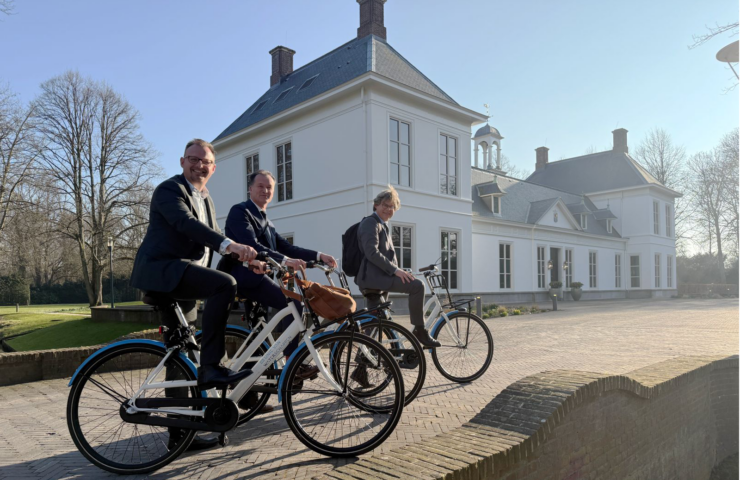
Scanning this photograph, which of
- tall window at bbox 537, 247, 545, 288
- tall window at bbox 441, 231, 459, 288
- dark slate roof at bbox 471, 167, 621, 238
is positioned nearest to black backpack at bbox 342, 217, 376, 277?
tall window at bbox 441, 231, 459, 288

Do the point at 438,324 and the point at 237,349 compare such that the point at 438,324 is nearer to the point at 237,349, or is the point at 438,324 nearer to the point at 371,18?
the point at 237,349

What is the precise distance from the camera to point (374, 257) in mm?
4766

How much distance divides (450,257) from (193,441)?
1575cm

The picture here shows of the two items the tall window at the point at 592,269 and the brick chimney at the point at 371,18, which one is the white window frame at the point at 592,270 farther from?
the brick chimney at the point at 371,18

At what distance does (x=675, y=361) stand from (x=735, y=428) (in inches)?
79.0

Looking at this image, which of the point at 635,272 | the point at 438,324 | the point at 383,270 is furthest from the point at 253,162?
the point at 635,272

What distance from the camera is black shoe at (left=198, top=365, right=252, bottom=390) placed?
305 cm

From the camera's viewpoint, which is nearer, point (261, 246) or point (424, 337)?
point (261, 246)

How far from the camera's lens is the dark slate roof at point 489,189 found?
23.1 m

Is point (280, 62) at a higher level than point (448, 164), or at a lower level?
higher

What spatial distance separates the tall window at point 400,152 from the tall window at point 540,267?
35.2 feet

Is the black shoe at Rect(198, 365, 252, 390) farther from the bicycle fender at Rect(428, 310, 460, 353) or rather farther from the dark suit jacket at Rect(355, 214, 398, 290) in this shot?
the bicycle fender at Rect(428, 310, 460, 353)

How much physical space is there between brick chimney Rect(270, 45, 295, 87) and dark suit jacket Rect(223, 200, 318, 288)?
2144cm

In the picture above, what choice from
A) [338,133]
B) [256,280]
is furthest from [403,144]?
[256,280]
